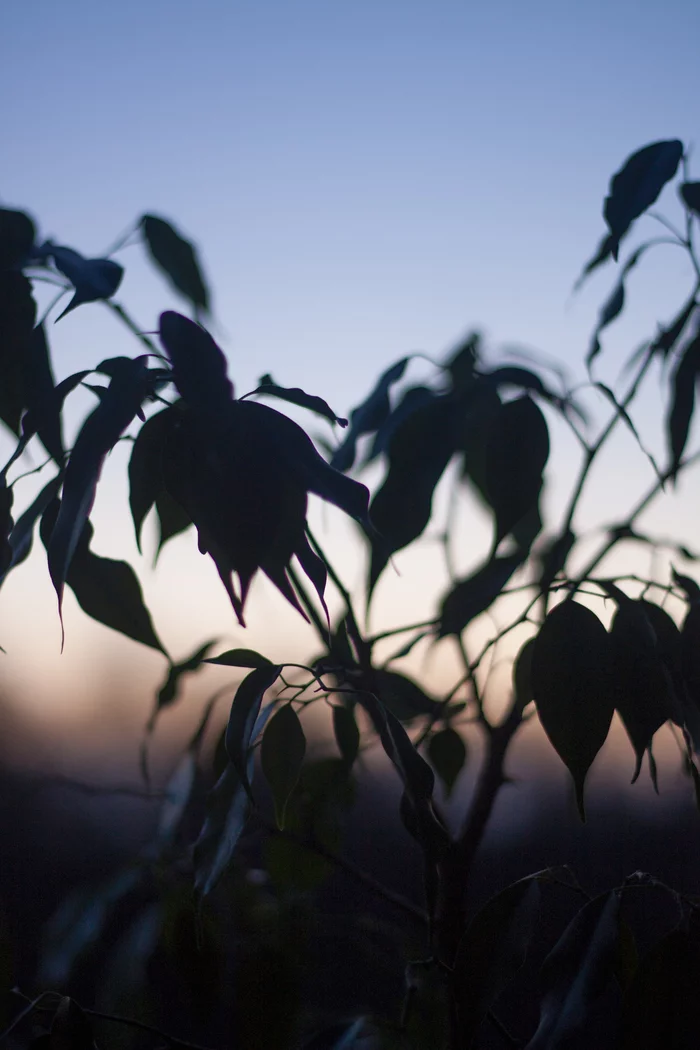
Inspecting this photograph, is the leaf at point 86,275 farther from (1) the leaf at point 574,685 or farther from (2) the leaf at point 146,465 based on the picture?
(1) the leaf at point 574,685

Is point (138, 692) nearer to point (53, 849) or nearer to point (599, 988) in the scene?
point (53, 849)

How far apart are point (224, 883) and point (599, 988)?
1.06ft

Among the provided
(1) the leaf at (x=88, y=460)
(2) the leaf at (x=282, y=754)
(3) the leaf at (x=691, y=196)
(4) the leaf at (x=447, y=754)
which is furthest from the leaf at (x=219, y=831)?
(3) the leaf at (x=691, y=196)

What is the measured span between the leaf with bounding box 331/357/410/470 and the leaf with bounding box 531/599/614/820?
12cm

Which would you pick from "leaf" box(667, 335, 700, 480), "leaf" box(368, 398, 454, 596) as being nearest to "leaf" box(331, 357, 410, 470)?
"leaf" box(368, 398, 454, 596)

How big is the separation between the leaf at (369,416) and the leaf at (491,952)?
20 cm

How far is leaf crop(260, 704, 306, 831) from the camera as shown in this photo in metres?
0.34

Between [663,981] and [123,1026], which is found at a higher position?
[663,981]

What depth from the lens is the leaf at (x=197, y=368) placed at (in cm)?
23

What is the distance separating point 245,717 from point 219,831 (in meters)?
0.07

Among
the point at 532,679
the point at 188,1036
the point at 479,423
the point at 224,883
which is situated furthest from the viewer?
the point at 188,1036

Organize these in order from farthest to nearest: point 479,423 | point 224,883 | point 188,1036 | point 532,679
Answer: point 188,1036 < point 224,883 < point 479,423 < point 532,679

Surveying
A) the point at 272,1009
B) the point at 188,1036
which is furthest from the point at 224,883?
the point at 188,1036

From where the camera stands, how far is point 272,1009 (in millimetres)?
473
